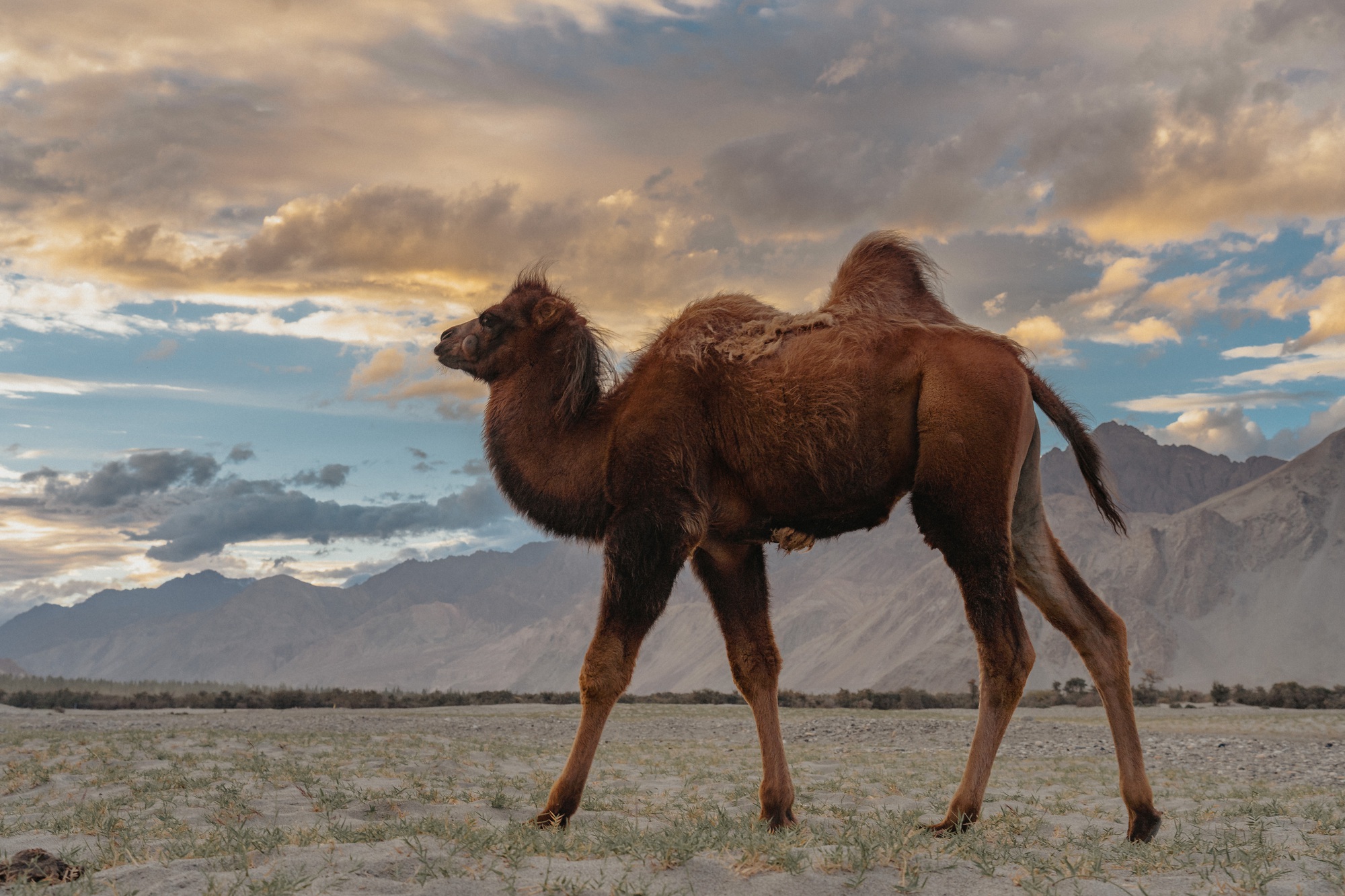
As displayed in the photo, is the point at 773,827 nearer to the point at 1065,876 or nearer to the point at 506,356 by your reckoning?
the point at 1065,876

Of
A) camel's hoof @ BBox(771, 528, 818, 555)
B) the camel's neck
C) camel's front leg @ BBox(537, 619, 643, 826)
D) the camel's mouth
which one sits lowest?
camel's front leg @ BBox(537, 619, 643, 826)

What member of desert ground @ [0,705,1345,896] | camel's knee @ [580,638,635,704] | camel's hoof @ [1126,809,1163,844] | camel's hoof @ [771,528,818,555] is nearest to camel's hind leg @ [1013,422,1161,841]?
camel's hoof @ [1126,809,1163,844]

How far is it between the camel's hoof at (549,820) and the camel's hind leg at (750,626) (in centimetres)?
137

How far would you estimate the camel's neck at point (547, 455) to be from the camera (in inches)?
259

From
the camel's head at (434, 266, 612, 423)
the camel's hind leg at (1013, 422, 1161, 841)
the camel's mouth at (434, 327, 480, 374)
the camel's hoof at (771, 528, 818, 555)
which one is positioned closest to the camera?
the camel's hind leg at (1013, 422, 1161, 841)

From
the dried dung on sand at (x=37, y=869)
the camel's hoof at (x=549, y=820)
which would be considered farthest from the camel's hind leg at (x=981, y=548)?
the dried dung on sand at (x=37, y=869)

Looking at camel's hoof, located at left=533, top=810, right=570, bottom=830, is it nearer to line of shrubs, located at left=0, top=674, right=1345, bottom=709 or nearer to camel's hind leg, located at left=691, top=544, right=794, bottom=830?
camel's hind leg, located at left=691, top=544, right=794, bottom=830

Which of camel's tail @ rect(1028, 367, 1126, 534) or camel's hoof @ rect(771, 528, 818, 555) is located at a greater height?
camel's tail @ rect(1028, 367, 1126, 534)

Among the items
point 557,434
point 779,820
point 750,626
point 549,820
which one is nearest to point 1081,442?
point 750,626

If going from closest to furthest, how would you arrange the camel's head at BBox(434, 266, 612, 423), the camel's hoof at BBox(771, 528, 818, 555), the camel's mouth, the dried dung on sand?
the dried dung on sand
the camel's hoof at BBox(771, 528, 818, 555)
the camel's head at BBox(434, 266, 612, 423)
the camel's mouth

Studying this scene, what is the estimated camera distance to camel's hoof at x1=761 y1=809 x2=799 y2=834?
6238 mm

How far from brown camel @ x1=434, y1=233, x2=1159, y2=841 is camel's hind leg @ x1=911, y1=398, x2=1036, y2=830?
0.5 inches

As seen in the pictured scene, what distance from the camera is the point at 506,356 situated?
7.31m

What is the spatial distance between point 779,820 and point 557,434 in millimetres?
2934
